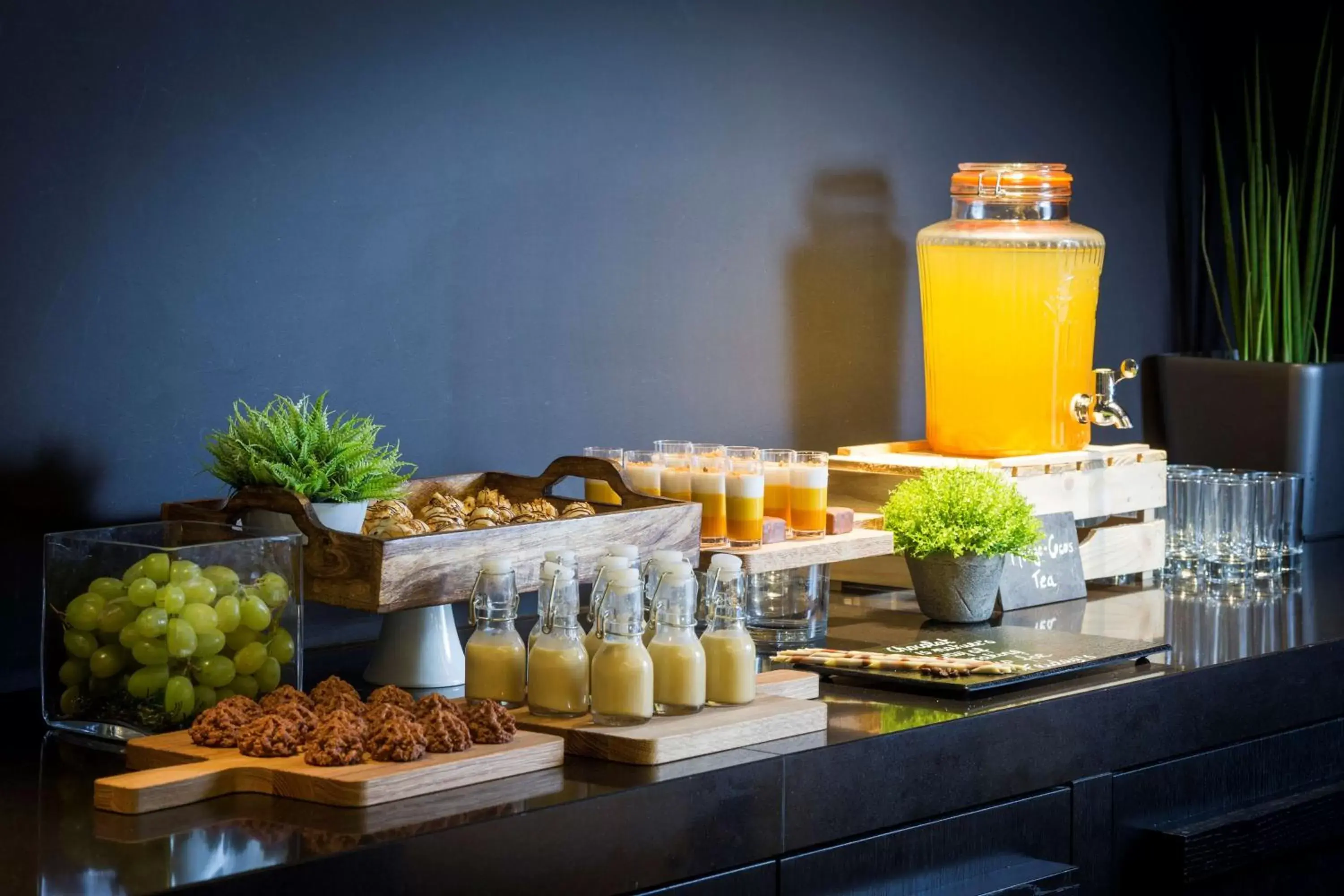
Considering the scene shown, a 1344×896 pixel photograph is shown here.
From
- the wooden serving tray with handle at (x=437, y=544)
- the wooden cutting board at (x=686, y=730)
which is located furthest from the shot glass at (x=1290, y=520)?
the wooden cutting board at (x=686, y=730)

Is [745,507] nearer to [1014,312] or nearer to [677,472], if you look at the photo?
[677,472]

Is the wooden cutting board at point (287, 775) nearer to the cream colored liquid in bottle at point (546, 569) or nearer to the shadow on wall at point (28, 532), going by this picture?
the cream colored liquid in bottle at point (546, 569)

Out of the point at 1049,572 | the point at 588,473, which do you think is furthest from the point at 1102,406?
the point at 588,473

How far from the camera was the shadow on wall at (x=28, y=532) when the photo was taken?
5.43ft

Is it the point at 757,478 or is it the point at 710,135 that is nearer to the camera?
the point at 757,478

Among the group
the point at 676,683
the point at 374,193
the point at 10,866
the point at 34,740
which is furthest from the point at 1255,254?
the point at 10,866

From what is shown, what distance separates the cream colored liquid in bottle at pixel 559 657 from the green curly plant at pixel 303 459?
10.6 inches

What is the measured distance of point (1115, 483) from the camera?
2254 millimetres

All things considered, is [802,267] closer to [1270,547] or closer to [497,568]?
[1270,547]

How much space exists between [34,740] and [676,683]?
21.7 inches

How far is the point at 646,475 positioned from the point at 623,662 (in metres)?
0.50

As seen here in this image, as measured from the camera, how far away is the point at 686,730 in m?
1.39

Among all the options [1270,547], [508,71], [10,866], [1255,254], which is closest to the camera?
[10,866]

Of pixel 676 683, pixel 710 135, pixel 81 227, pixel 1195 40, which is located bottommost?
pixel 676 683
